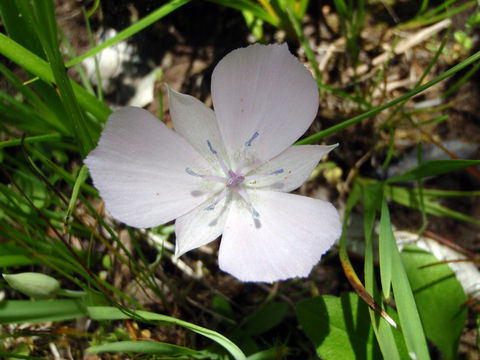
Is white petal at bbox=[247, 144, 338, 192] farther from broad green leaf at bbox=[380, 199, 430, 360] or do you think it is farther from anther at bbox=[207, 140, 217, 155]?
broad green leaf at bbox=[380, 199, 430, 360]

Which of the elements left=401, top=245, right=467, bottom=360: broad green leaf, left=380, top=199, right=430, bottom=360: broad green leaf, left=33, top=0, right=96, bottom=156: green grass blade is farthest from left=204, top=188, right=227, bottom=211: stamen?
left=401, top=245, right=467, bottom=360: broad green leaf

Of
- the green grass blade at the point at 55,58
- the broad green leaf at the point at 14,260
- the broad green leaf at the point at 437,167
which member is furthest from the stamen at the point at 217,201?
the broad green leaf at the point at 437,167

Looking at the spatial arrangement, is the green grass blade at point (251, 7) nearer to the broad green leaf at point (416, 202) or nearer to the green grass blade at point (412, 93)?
the green grass blade at point (412, 93)

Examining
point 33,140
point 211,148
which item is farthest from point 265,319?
point 33,140

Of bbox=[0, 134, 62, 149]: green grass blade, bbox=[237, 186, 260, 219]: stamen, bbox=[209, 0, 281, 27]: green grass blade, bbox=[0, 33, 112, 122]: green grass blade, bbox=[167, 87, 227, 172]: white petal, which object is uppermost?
bbox=[209, 0, 281, 27]: green grass blade

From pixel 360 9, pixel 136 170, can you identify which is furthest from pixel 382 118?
pixel 136 170

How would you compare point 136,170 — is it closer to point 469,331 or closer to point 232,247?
point 232,247
